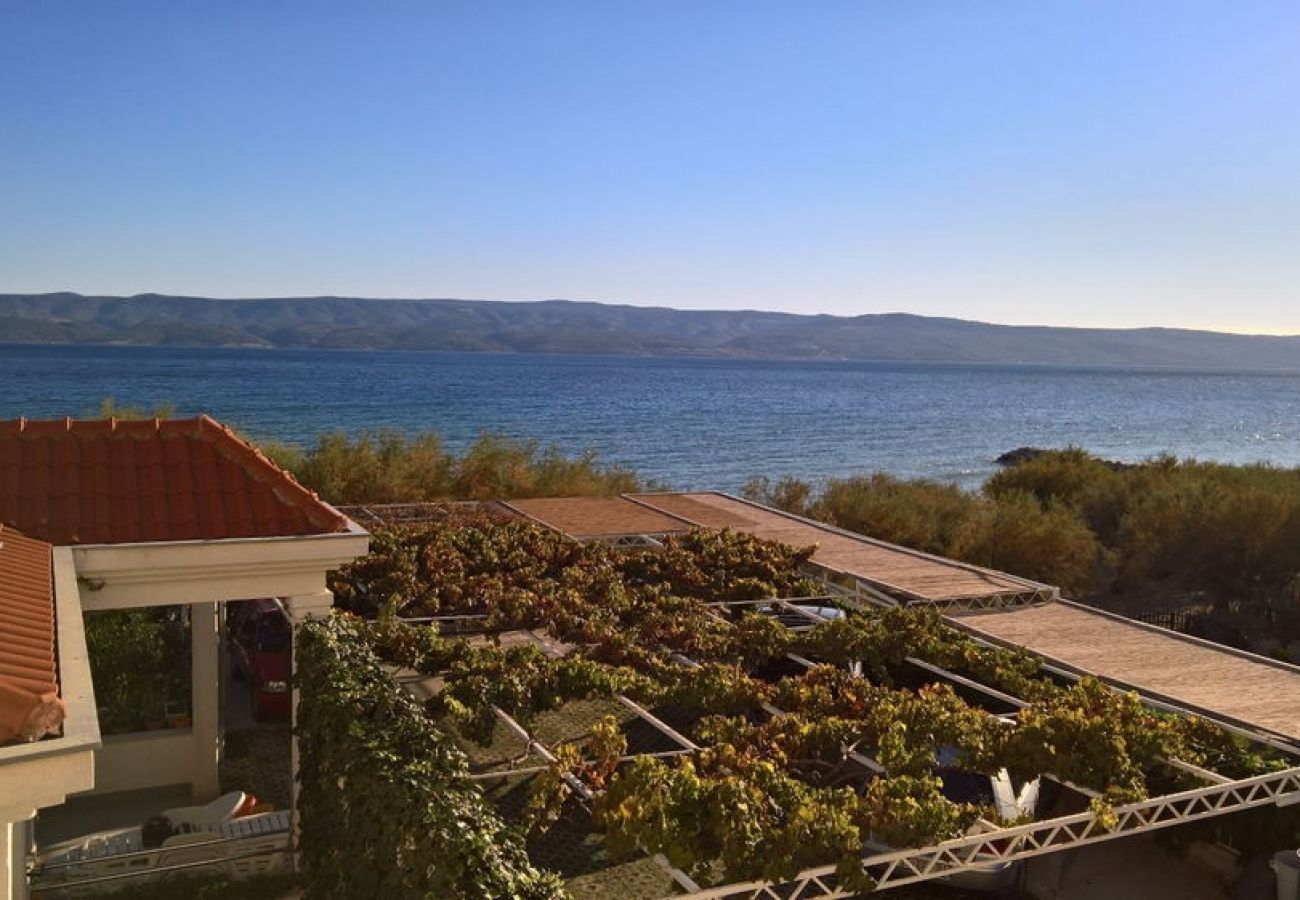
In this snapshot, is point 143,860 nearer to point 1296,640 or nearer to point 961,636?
point 961,636

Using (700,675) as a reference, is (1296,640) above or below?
below

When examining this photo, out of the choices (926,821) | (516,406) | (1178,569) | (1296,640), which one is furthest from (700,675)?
(516,406)

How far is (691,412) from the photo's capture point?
300 feet

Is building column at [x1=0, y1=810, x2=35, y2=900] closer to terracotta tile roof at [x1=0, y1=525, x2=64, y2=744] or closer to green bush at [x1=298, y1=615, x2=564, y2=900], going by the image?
terracotta tile roof at [x1=0, y1=525, x2=64, y2=744]

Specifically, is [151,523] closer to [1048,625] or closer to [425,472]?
[1048,625]

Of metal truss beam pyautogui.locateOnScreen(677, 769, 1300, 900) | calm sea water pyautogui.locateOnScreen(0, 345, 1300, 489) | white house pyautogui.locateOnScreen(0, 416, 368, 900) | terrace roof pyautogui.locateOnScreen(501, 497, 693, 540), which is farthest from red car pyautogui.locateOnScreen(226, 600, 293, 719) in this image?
calm sea water pyautogui.locateOnScreen(0, 345, 1300, 489)

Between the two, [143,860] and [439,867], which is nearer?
Result: [439,867]

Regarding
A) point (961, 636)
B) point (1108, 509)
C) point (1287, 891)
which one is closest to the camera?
point (1287, 891)

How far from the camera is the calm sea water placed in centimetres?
6488

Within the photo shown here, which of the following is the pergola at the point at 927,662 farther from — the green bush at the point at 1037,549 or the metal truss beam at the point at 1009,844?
the green bush at the point at 1037,549

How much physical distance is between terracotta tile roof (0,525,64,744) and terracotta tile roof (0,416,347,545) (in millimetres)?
1159

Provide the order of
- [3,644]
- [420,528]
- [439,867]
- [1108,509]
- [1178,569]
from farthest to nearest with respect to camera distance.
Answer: [1108,509] < [1178,569] < [420,528] < [439,867] < [3,644]

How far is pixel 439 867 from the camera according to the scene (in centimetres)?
554

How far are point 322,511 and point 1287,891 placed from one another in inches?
332
